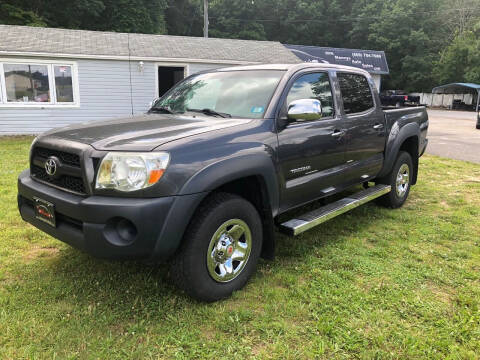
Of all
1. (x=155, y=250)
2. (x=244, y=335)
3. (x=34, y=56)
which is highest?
(x=34, y=56)

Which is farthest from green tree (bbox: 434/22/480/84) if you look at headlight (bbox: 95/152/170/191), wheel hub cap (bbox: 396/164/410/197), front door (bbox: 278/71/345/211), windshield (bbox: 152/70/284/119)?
headlight (bbox: 95/152/170/191)

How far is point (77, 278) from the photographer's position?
3.31 metres

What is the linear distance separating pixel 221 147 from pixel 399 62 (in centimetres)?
4889

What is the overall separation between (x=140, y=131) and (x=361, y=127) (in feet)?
8.54

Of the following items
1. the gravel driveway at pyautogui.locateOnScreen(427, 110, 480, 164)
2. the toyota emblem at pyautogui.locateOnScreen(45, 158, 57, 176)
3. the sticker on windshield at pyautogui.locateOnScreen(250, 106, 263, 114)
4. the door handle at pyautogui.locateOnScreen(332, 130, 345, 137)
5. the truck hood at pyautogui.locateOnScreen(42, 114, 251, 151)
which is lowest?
the gravel driveway at pyautogui.locateOnScreen(427, 110, 480, 164)

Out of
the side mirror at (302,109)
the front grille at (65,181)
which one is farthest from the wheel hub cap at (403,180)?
the front grille at (65,181)

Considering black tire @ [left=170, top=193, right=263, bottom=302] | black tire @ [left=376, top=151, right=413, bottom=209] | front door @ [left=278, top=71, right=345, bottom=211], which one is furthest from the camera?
black tire @ [left=376, top=151, right=413, bottom=209]

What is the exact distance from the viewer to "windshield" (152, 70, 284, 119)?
11.4 feet

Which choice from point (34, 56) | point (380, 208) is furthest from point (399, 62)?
point (380, 208)

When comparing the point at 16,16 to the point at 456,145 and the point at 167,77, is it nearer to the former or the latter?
the point at 167,77

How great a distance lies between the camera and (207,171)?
8.82ft

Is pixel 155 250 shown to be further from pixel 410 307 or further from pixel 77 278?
pixel 410 307

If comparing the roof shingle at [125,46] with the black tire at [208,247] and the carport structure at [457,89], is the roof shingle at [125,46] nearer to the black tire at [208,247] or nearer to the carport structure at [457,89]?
the black tire at [208,247]

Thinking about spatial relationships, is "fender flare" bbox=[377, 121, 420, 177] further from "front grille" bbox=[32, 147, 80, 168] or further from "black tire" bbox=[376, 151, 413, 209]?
"front grille" bbox=[32, 147, 80, 168]
